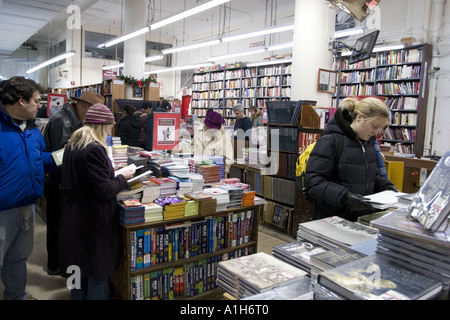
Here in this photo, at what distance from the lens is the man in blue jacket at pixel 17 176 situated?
215 cm

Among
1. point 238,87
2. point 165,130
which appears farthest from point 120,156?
point 238,87

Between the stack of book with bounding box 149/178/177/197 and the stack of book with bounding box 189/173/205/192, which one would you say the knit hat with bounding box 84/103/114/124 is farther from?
the stack of book with bounding box 189/173/205/192

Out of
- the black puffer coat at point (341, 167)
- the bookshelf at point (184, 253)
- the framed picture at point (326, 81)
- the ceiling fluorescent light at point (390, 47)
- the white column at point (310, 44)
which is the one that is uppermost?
the ceiling fluorescent light at point (390, 47)

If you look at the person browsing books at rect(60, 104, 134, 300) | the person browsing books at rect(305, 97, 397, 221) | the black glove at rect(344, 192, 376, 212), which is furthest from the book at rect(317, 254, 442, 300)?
the person browsing books at rect(60, 104, 134, 300)

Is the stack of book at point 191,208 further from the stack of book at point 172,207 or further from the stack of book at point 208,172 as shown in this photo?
the stack of book at point 208,172

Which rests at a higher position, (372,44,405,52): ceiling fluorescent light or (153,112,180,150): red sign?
(372,44,405,52): ceiling fluorescent light

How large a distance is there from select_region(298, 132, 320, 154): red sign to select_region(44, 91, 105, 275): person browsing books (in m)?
2.66

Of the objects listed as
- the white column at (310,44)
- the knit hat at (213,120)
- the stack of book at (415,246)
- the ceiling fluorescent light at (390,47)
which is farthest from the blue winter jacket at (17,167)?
the ceiling fluorescent light at (390,47)

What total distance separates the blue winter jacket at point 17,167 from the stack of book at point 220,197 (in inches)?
51.9

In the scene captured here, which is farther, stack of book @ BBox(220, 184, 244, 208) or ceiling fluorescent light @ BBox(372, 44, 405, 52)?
ceiling fluorescent light @ BBox(372, 44, 405, 52)

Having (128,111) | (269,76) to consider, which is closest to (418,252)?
(128,111)

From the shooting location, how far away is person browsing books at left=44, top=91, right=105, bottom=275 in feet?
9.96
